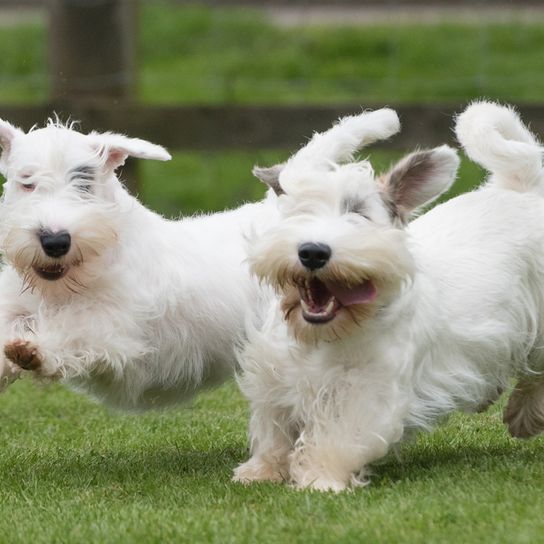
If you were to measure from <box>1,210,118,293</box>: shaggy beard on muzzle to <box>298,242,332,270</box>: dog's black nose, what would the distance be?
44.4 inches

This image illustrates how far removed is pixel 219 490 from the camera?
592cm

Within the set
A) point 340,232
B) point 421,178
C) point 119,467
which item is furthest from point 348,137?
point 119,467

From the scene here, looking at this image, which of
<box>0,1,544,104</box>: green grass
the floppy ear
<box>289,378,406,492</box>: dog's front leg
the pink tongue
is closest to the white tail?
the pink tongue

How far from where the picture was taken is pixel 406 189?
6047mm

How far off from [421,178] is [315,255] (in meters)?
0.78

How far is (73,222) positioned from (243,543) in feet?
5.91

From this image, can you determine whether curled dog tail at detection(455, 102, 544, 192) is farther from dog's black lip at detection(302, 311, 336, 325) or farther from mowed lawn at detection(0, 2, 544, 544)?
dog's black lip at detection(302, 311, 336, 325)

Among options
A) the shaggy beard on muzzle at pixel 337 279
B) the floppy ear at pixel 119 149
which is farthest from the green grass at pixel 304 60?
the shaggy beard on muzzle at pixel 337 279

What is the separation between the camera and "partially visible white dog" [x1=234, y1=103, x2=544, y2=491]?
5676 mm

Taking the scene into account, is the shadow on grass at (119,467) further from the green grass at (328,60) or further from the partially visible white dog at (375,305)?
the green grass at (328,60)

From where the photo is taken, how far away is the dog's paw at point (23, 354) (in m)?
6.11

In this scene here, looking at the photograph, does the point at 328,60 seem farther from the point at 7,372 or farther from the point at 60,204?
the point at 7,372

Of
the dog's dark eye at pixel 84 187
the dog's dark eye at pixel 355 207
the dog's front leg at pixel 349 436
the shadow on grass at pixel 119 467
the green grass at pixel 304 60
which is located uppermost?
the dog's dark eye at pixel 355 207

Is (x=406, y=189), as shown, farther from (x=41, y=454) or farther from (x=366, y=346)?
(x=41, y=454)
